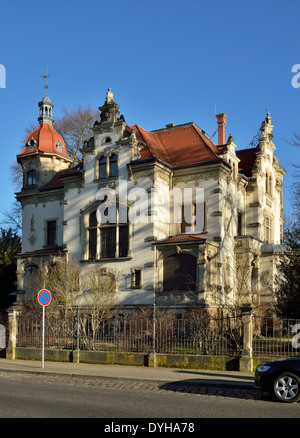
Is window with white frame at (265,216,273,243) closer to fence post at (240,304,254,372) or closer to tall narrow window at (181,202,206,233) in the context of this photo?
tall narrow window at (181,202,206,233)

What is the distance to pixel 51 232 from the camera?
38.4m

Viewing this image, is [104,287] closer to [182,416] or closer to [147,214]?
[147,214]

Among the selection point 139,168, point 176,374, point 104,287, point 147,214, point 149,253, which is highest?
point 139,168

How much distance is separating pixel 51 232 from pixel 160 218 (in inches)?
360

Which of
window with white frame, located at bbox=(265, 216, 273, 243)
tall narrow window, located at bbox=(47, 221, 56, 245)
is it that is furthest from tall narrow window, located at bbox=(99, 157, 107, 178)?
window with white frame, located at bbox=(265, 216, 273, 243)

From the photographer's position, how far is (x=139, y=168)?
33.5 m

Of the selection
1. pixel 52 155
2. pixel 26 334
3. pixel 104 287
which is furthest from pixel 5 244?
pixel 26 334

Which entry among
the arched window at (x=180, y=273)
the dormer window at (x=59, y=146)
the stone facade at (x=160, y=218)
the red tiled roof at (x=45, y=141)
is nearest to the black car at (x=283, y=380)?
the stone facade at (x=160, y=218)

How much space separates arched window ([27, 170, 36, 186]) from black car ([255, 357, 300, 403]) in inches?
1212

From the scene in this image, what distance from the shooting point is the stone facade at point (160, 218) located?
32.2 metres

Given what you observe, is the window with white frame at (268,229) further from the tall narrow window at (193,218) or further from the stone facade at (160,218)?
the tall narrow window at (193,218)

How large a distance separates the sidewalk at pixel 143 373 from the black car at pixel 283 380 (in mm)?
1898

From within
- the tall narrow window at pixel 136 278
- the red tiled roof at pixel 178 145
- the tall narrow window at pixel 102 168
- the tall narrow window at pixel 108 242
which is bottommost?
the tall narrow window at pixel 136 278
